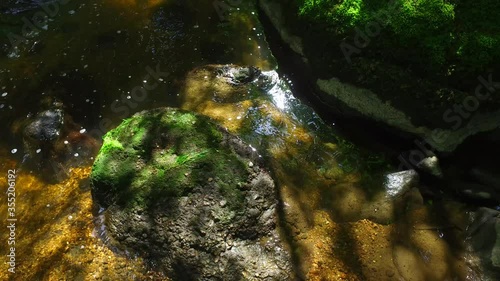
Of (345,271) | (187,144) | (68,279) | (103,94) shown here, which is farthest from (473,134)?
(103,94)

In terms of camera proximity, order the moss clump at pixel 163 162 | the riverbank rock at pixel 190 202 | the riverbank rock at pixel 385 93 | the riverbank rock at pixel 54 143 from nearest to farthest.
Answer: the riverbank rock at pixel 190 202, the moss clump at pixel 163 162, the riverbank rock at pixel 385 93, the riverbank rock at pixel 54 143

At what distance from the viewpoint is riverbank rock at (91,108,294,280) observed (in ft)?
13.6

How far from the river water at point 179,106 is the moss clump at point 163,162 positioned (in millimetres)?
690

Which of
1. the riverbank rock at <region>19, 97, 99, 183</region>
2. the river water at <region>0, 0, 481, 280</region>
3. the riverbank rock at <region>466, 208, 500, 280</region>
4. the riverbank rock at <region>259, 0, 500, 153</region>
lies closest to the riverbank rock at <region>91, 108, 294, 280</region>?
the river water at <region>0, 0, 481, 280</region>

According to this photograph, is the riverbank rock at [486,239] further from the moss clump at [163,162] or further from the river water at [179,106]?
the moss clump at [163,162]

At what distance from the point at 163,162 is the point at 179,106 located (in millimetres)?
1787

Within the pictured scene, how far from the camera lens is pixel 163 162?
181 inches

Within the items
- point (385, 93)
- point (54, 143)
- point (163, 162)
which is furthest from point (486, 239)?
point (54, 143)

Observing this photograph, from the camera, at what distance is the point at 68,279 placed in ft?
14.2

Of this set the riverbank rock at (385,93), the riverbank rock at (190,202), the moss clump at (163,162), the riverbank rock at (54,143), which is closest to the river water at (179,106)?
the riverbank rock at (54,143)

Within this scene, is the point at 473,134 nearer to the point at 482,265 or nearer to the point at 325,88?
the point at 482,265

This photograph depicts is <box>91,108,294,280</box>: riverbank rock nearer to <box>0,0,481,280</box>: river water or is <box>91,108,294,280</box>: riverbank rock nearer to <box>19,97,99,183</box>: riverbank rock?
<box>0,0,481,280</box>: river water

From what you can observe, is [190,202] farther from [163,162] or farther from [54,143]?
[54,143]

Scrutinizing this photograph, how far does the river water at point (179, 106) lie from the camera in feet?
14.5
